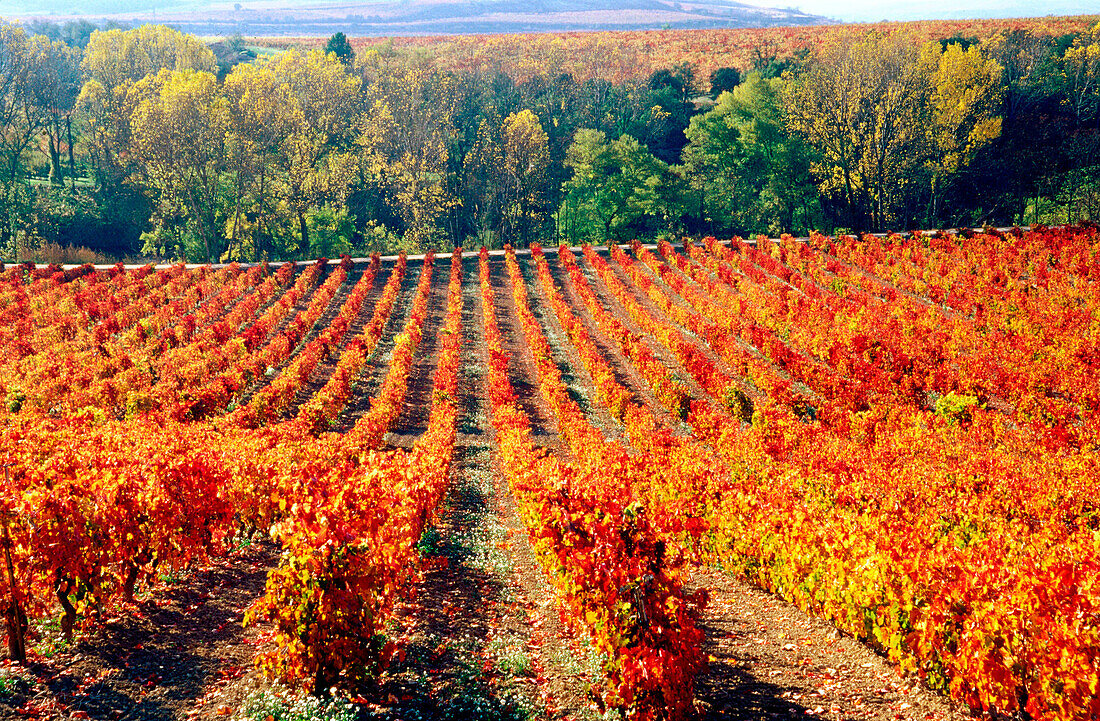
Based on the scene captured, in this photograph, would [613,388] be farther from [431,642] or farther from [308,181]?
[308,181]

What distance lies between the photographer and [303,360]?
86.9 ft

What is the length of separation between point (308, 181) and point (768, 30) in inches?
3150

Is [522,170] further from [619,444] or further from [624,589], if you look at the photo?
[624,589]

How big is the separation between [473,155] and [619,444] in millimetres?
43590

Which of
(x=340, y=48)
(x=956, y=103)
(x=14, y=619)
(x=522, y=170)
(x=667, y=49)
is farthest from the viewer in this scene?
(x=667, y=49)

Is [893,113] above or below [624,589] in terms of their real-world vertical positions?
above

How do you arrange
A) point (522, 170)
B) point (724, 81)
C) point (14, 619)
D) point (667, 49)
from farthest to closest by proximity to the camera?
point (667, 49)
point (724, 81)
point (522, 170)
point (14, 619)

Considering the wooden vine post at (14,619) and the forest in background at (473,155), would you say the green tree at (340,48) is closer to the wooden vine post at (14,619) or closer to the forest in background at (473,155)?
the forest in background at (473,155)

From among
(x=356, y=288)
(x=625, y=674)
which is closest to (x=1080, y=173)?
(x=356, y=288)

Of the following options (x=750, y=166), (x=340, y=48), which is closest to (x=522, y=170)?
(x=750, y=166)

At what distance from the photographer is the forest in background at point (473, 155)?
49.8 meters

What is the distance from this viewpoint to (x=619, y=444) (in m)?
19.0

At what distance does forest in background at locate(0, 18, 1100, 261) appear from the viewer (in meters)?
49.8

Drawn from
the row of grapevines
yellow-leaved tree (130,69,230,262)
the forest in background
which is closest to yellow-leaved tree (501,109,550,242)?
the forest in background
